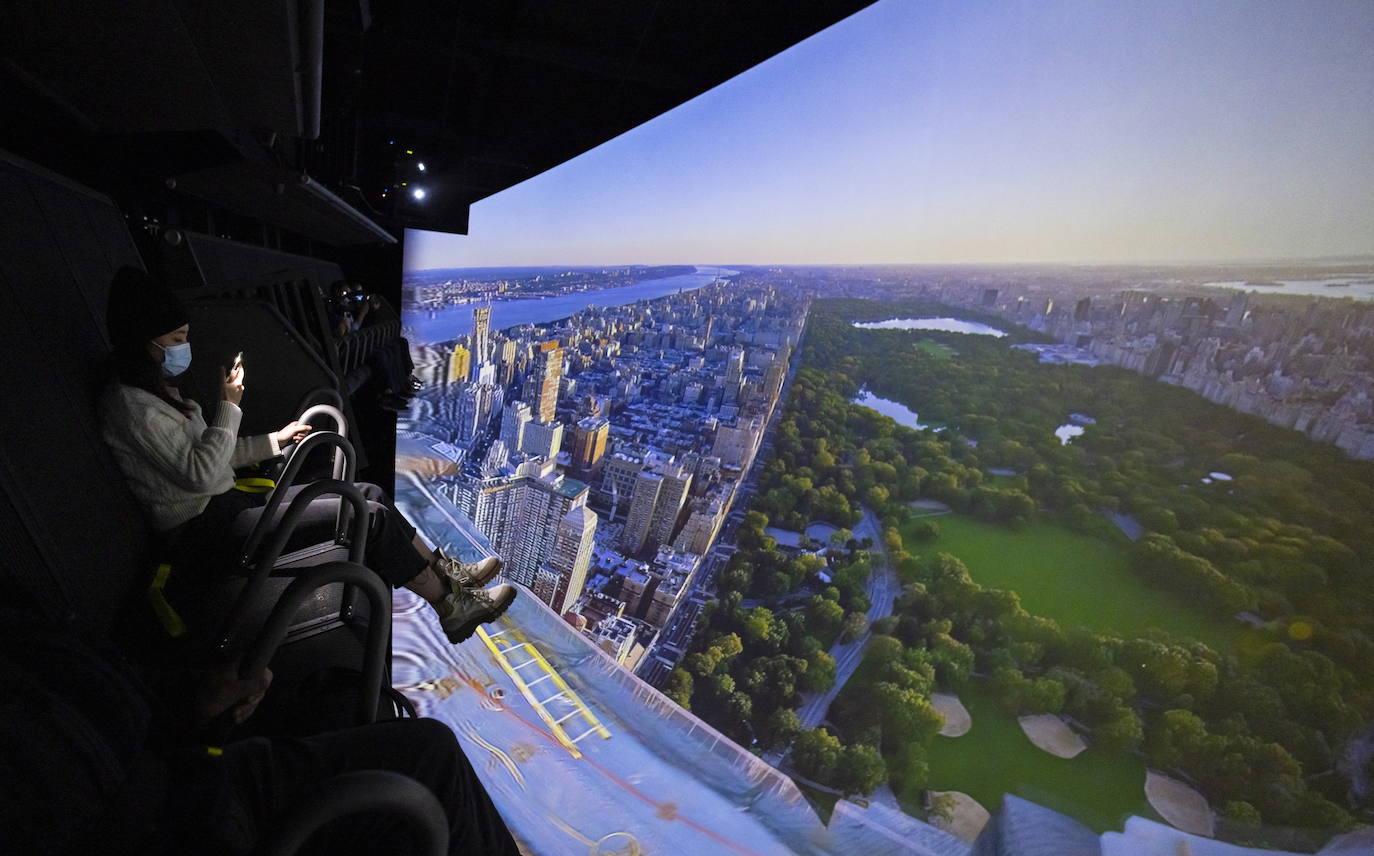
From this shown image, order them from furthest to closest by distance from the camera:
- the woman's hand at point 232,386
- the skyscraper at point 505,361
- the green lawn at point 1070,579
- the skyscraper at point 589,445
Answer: the skyscraper at point 505,361 < the skyscraper at point 589,445 < the green lawn at point 1070,579 < the woman's hand at point 232,386

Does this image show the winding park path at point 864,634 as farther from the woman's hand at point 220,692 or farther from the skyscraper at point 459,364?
the skyscraper at point 459,364

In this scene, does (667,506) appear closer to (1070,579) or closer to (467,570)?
(1070,579)

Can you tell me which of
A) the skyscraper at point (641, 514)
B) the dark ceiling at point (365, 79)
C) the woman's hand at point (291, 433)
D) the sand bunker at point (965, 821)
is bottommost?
the sand bunker at point (965, 821)

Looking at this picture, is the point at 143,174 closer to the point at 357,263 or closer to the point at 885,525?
the point at 357,263

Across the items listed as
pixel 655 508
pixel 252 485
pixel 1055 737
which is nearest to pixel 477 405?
pixel 655 508

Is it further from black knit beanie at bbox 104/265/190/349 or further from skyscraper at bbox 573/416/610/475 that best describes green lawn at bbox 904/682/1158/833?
black knit beanie at bbox 104/265/190/349

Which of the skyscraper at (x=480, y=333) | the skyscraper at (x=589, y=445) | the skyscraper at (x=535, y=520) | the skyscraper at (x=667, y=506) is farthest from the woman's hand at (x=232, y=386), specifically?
the skyscraper at (x=480, y=333)
